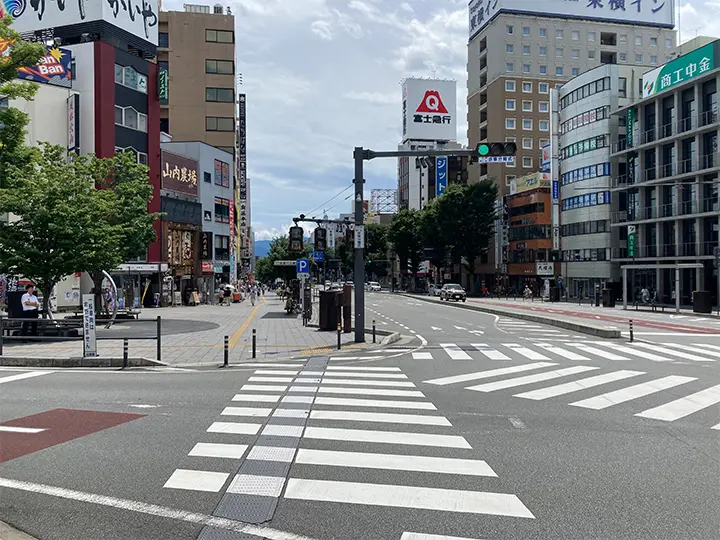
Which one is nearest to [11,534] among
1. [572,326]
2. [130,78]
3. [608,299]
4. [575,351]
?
[575,351]

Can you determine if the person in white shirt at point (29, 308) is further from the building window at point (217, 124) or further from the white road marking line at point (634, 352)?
the building window at point (217, 124)

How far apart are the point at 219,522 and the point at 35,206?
2052 cm

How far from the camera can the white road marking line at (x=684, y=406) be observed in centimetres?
977

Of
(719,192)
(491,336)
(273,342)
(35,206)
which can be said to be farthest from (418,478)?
(719,192)

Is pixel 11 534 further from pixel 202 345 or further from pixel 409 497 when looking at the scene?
pixel 202 345

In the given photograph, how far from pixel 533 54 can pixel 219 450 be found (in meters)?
89.5

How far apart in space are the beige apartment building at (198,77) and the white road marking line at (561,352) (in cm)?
5674

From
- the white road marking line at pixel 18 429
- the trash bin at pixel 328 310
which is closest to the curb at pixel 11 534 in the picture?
the white road marking line at pixel 18 429

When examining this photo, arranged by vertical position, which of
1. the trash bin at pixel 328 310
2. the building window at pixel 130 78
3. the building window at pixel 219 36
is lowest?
the trash bin at pixel 328 310

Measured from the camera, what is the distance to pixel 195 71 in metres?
69.9

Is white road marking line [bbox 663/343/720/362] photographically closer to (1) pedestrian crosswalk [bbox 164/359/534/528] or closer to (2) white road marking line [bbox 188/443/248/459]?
(1) pedestrian crosswalk [bbox 164/359/534/528]

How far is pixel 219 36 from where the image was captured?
70.9 m

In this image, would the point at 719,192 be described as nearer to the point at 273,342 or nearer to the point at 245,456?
the point at 273,342

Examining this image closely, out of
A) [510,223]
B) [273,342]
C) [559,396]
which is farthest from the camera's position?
[510,223]
